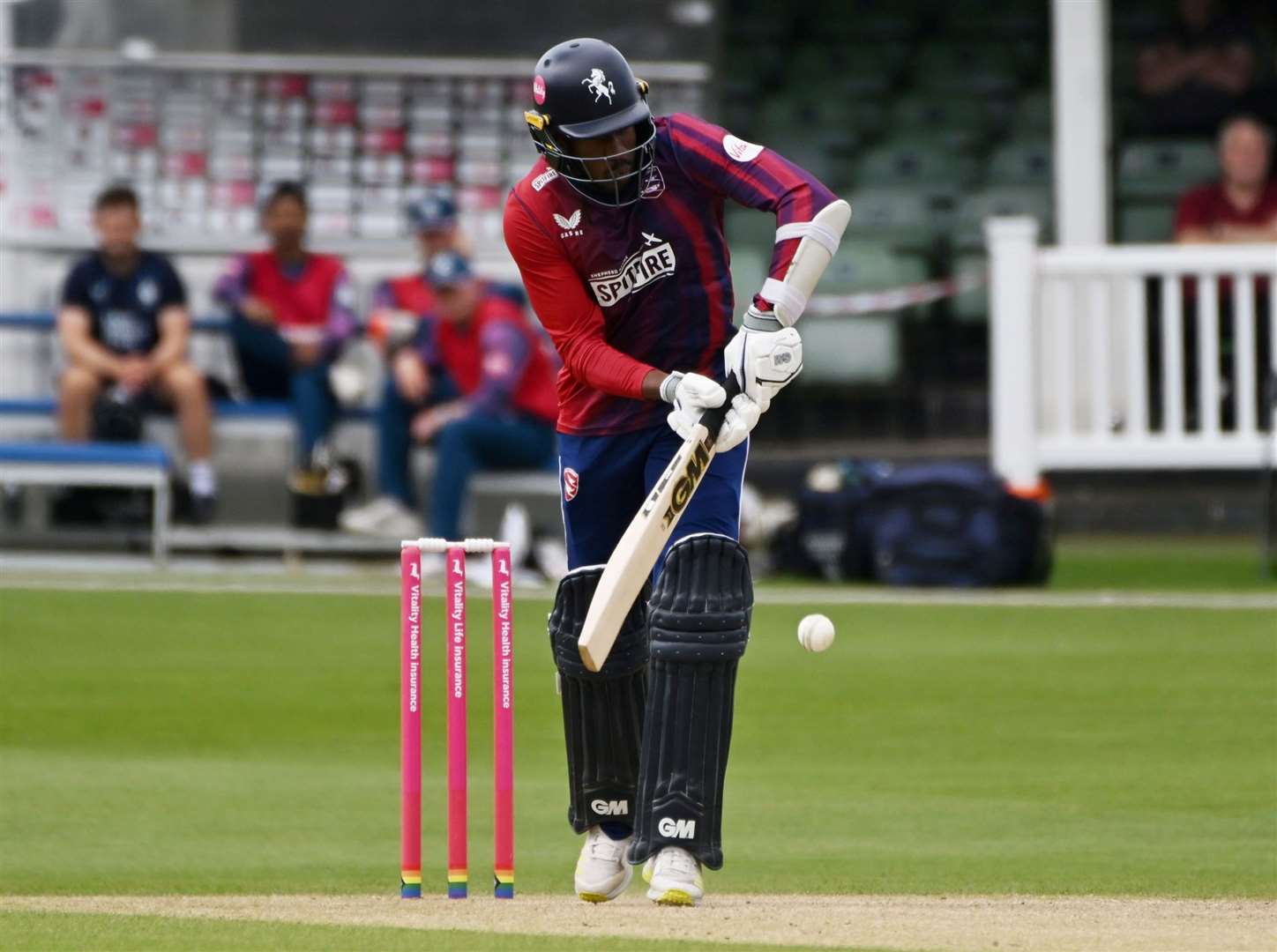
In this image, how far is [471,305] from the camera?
1029 cm

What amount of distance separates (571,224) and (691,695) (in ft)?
2.96

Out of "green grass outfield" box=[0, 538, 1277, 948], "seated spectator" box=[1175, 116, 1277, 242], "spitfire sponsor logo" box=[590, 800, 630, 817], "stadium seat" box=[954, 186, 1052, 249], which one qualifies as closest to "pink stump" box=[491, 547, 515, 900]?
"spitfire sponsor logo" box=[590, 800, 630, 817]

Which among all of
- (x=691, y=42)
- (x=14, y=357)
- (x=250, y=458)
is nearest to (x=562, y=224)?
(x=250, y=458)

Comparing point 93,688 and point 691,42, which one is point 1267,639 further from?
point 691,42

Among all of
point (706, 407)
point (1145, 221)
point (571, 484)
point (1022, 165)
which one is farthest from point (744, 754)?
point (1022, 165)

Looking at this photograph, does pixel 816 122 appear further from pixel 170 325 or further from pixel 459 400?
pixel 170 325

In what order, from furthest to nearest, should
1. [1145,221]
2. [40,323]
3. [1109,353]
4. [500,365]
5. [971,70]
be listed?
1. [971,70]
2. [1145,221]
3. [40,323]
4. [1109,353]
5. [500,365]

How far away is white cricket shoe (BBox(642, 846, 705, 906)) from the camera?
4.44 meters

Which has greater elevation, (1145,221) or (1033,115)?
(1033,115)

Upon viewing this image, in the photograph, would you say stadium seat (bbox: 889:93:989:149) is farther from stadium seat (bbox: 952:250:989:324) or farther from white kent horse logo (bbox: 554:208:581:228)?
white kent horse logo (bbox: 554:208:581:228)

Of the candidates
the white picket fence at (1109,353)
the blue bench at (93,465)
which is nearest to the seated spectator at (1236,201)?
the white picket fence at (1109,353)

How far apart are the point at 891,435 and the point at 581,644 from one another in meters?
8.88

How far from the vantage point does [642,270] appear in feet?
15.2

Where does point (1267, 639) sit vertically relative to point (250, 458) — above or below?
below
